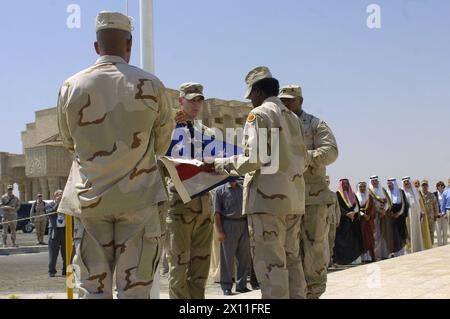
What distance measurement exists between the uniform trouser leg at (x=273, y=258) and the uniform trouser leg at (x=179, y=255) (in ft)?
2.22

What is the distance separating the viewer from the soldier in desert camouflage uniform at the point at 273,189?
13.5ft

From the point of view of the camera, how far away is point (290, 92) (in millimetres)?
5145

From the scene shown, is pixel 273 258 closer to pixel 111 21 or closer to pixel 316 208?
pixel 316 208

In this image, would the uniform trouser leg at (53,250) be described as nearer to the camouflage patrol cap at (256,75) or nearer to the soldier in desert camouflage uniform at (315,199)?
the soldier in desert camouflage uniform at (315,199)

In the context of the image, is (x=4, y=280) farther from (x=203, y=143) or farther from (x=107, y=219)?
(x=107, y=219)

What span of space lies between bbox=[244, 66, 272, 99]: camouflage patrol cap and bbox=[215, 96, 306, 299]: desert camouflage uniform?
0.54 feet

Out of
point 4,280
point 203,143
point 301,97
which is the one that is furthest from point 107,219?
point 4,280

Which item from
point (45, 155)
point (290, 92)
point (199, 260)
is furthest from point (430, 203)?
point (45, 155)

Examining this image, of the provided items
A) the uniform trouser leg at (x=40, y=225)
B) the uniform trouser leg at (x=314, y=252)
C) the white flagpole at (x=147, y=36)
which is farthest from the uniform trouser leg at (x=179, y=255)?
the uniform trouser leg at (x=40, y=225)

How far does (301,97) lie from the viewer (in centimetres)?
522

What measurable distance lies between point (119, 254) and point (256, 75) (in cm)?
189

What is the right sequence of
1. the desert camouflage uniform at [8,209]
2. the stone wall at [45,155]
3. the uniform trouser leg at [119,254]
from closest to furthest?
1. the uniform trouser leg at [119,254]
2. the desert camouflage uniform at [8,209]
3. the stone wall at [45,155]
